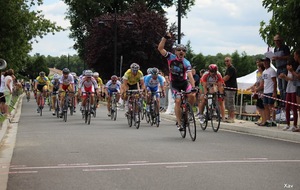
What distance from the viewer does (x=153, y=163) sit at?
29.1 feet

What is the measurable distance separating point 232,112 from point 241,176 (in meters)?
10.2

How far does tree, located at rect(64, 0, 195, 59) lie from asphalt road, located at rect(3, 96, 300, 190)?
156 feet

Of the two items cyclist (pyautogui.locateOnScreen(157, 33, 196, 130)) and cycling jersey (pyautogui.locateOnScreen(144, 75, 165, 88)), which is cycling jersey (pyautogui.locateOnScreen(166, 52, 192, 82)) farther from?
cycling jersey (pyautogui.locateOnScreen(144, 75, 165, 88))

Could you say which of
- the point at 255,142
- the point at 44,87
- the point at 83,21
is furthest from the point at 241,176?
the point at 83,21

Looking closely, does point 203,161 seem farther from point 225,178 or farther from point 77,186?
point 77,186

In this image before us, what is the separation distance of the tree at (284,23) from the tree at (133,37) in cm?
3974

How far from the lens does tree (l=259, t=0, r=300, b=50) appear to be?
1369cm

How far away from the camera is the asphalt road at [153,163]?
23.7 feet

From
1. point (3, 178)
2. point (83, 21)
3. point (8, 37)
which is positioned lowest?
point (3, 178)

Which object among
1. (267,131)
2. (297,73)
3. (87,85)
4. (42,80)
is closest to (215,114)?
(267,131)

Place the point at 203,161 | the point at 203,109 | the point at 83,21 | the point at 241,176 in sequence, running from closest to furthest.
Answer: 1. the point at 241,176
2. the point at 203,161
3. the point at 203,109
4. the point at 83,21

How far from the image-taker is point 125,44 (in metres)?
55.2

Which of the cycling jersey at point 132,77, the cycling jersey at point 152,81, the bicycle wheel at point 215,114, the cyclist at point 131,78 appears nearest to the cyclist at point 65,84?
the cyclist at point 131,78

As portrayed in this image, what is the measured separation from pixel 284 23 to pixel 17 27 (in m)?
28.0
